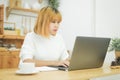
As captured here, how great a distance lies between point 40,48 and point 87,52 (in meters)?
0.64

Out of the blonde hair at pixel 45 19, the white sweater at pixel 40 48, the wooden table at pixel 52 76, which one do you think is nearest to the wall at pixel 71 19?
the white sweater at pixel 40 48

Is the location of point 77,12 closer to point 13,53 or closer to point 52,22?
point 13,53

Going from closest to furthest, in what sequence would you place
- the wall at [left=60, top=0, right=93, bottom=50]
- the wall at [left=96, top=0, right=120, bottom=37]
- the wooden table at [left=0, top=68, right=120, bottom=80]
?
1. the wooden table at [left=0, top=68, right=120, bottom=80]
2. the wall at [left=96, top=0, right=120, bottom=37]
3. the wall at [left=60, top=0, right=93, bottom=50]

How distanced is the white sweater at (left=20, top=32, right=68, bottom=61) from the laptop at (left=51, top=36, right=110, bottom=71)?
0.42 m

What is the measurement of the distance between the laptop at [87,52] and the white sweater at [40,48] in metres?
A: 0.42

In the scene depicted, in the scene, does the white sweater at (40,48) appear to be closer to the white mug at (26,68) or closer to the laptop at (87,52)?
the laptop at (87,52)

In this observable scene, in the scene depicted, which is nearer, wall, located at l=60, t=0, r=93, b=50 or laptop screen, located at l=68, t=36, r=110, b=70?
laptop screen, located at l=68, t=36, r=110, b=70

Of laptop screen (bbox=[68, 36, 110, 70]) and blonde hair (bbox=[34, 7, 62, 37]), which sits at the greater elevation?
blonde hair (bbox=[34, 7, 62, 37])

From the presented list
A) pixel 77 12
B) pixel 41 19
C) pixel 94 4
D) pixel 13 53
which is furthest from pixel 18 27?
pixel 41 19

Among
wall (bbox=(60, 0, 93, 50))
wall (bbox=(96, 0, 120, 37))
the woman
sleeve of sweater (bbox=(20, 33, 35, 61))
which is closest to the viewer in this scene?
sleeve of sweater (bbox=(20, 33, 35, 61))

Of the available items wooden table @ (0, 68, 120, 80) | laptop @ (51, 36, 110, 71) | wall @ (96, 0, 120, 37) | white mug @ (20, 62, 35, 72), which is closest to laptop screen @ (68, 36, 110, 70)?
laptop @ (51, 36, 110, 71)

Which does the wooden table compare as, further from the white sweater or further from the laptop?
the white sweater

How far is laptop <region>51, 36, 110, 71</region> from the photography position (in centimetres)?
145

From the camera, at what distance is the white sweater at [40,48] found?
1.97 meters
